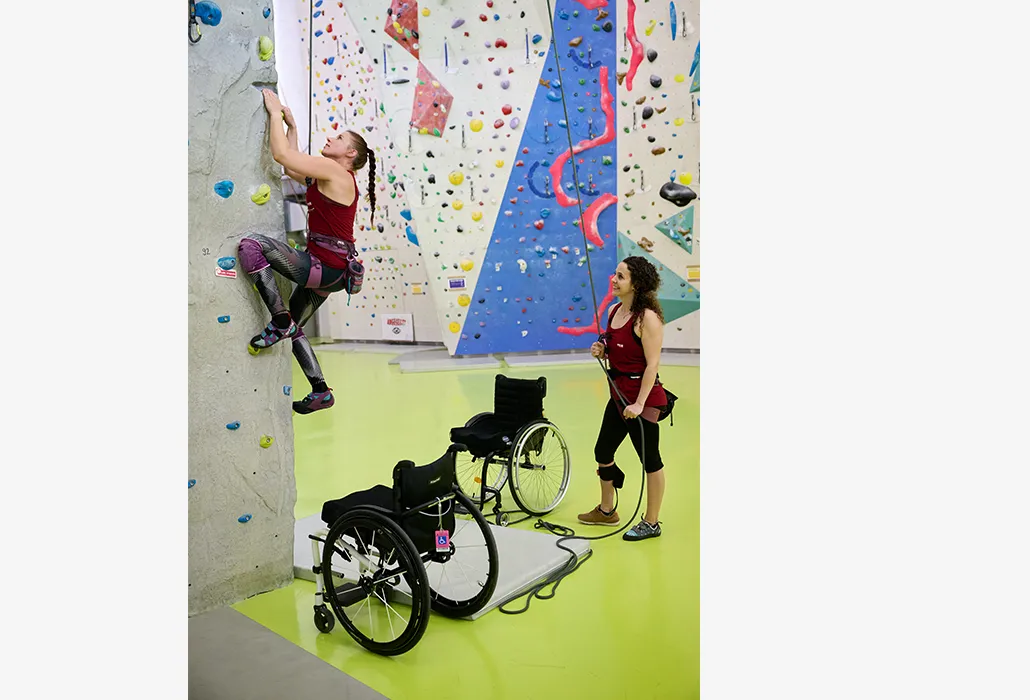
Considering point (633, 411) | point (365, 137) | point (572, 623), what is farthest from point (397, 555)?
point (365, 137)

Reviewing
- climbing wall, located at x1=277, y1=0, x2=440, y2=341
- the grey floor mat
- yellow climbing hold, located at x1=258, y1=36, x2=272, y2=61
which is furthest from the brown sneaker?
climbing wall, located at x1=277, y1=0, x2=440, y2=341

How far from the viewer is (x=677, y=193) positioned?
765cm

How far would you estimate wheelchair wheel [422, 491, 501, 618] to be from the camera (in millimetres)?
2152

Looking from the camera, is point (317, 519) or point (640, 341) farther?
point (317, 519)

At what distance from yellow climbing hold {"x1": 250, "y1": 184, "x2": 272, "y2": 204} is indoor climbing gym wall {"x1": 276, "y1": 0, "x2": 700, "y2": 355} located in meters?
5.42

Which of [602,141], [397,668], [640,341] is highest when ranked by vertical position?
[602,141]

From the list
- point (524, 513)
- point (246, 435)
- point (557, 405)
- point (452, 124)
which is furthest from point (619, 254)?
point (246, 435)

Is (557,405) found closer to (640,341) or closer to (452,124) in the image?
(640,341)

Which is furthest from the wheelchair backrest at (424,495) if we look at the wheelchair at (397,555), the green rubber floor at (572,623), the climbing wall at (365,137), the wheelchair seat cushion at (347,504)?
the climbing wall at (365,137)

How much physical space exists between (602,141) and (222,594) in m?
6.66

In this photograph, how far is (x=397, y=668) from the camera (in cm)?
206

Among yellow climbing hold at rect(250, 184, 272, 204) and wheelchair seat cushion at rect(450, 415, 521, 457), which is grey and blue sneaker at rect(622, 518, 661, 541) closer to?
wheelchair seat cushion at rect(450, 415, 521, 457)

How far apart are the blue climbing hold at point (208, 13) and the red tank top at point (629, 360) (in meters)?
1.76

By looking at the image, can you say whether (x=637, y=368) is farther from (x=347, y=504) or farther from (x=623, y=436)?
(x=347, y=504)
